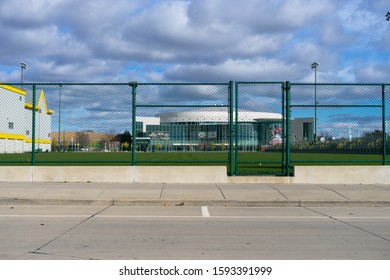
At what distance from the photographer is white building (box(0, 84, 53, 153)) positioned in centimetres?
1794

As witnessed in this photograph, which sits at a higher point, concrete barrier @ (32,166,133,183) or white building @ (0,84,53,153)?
white building @ (0,84,53,153)

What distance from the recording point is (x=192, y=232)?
8656 mm

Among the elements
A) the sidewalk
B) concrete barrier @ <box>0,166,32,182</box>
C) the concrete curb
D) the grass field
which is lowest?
the concrete curb

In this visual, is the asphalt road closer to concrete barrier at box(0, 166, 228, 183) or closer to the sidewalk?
the sidewalk

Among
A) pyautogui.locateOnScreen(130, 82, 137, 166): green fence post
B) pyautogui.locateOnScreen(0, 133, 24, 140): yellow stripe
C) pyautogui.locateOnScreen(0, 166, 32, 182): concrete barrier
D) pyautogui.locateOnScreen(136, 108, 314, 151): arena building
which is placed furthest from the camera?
pyautogui.locateOnScreen(0, 133, 24, 140): yellow stripe

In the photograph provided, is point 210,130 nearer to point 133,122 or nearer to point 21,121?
point 133,122

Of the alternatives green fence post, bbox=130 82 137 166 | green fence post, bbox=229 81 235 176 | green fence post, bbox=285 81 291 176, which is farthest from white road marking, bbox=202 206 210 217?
green fence post, bbox=285 81 291 176

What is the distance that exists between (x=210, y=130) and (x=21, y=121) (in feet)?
25.7

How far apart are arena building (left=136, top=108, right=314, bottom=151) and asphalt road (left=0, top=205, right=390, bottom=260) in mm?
4623

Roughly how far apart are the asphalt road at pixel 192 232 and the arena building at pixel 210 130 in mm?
4623

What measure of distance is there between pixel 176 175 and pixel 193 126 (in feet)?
6.93

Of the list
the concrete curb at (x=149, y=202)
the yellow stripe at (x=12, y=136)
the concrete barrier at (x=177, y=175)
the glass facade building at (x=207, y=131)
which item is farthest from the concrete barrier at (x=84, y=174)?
the yellow stripe at (x=12, y=136)

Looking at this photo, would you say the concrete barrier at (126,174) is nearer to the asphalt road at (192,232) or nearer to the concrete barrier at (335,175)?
the concrete barrier at (335,175)

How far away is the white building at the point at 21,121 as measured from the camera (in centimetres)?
1794
